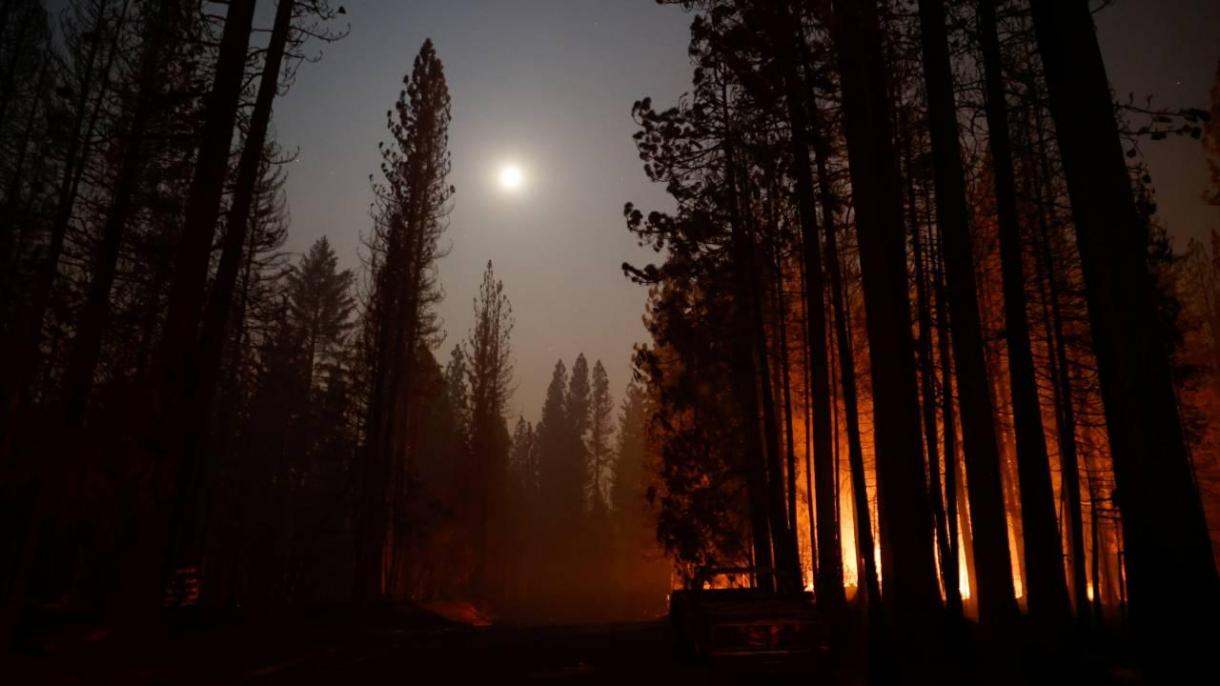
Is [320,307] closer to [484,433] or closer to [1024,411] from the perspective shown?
[484,433]

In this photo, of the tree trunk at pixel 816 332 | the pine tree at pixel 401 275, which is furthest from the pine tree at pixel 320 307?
the tree trunk at pixel 816 332

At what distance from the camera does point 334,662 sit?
1284cm

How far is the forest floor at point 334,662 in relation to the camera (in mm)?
9898

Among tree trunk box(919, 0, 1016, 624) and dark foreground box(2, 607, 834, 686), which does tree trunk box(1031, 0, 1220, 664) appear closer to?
tree trunk box(919, 0, 1016, 624)

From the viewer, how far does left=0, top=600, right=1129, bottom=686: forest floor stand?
9898 mm

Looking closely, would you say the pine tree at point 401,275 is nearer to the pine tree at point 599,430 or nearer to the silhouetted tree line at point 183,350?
the silhouetted tree line at point 183,350

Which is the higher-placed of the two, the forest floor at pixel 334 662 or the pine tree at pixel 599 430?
the pine tree at pixel 599 430

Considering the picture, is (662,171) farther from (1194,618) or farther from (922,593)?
(1194,618)

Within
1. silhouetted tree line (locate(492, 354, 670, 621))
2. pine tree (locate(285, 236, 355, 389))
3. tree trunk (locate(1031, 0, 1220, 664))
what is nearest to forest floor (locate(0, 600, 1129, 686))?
tree trunk (locate(1031, 0, 1220, 664))

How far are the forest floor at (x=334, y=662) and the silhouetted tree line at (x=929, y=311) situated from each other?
7.49 feet

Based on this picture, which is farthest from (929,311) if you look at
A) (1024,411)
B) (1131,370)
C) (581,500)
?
(581,500)

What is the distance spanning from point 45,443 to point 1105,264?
51.4ft

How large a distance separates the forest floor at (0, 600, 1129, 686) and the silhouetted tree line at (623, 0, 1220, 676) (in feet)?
7.49

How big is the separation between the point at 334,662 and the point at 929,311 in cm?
1365
